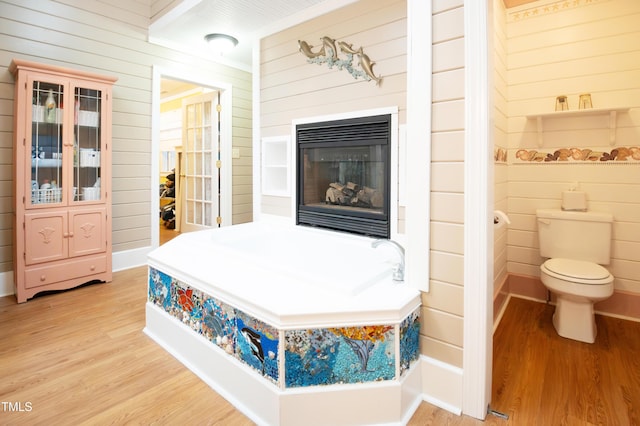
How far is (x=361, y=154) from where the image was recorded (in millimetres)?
2838

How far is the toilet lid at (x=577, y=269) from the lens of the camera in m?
2.18

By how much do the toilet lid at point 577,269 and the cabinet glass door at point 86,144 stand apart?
3.74 m

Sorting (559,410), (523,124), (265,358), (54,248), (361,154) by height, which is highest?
(523,124)

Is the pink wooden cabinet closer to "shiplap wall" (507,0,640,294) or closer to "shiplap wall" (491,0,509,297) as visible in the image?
"shiplap wall" (491,0,509,297)

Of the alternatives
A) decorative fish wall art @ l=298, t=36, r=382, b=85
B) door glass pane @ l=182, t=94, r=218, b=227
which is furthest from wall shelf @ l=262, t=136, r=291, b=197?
door glass pane @ l=182, t=94, r=218, b=227

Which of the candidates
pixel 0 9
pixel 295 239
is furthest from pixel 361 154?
pixel 0 9

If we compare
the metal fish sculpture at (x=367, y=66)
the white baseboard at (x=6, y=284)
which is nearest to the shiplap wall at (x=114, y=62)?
the white baseboard at (x=6, y=284)

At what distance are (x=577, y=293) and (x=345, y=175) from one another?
182cm

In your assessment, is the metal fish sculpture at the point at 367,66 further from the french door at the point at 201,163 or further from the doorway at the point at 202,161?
the french door at the point at 201,163

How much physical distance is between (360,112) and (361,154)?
331mm

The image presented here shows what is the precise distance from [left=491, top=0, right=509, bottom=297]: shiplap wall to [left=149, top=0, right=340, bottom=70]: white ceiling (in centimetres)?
124

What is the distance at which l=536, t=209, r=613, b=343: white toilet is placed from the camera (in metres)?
2.18

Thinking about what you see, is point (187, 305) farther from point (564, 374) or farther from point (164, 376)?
point (564, 374)

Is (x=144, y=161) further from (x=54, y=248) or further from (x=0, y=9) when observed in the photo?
(x=0, y=9)
